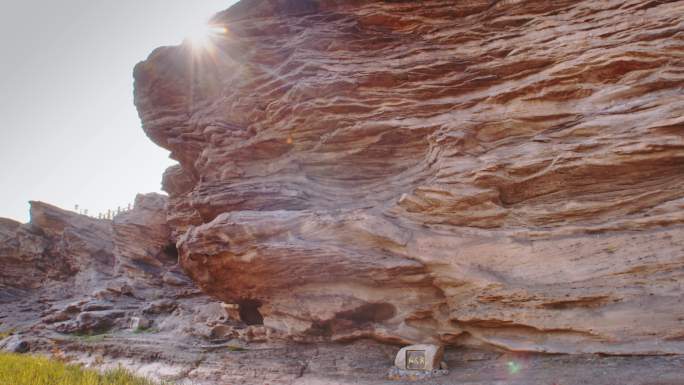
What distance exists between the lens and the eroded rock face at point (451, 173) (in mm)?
11477

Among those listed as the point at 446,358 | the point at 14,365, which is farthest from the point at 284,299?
the point at 14,365

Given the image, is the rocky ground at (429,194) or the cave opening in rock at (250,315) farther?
the cave opening in rock at (250,315)

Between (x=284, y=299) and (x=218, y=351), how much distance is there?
11.5ft

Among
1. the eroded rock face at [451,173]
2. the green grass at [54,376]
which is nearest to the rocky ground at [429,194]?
the eroded rock face at [451,173]

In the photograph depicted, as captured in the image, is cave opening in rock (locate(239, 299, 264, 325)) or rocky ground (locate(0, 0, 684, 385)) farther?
cave opening in rock (locate(239, 299, 264, 325))

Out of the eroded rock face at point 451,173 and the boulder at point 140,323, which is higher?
the eroded rock face at point 451,173

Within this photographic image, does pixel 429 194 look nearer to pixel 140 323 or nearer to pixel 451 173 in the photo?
pixel 451 173

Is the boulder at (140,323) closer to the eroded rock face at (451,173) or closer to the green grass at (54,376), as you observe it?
the eroded rock face at (451,173)

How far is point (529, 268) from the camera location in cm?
1214

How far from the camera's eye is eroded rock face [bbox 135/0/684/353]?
1148 cm

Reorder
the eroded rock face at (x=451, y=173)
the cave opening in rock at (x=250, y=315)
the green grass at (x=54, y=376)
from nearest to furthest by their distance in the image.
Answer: the green grass at (x=54, y=376), the eroded rock face at (x=451, y=173), the cave opening in rock at (x=250, y=315)

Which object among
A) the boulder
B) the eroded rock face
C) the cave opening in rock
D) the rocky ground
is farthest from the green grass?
the boulder

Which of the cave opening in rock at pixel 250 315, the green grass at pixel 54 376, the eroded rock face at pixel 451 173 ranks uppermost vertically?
the eroded rock face at pixel 451 173

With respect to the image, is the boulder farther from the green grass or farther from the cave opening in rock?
the green grass
